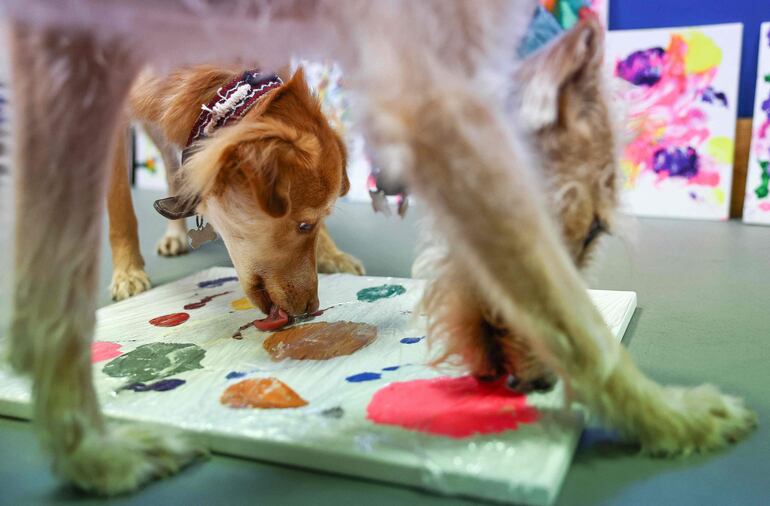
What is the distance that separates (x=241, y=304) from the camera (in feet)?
5.88

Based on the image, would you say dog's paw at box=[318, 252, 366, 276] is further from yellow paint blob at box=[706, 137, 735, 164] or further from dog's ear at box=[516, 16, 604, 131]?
yellow paint blob at box=[706, 137, 735, 164]

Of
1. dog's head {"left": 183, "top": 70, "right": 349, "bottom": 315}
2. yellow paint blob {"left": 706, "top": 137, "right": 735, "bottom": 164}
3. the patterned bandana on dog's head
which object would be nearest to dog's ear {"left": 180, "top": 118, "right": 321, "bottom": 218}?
dog's head {"left": 183, "top": 70, "right": 349, "bottom": 315}

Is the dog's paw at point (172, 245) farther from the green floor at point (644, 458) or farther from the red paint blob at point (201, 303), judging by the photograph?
the red paint blob at point (201, 303)

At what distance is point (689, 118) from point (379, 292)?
7.06ft

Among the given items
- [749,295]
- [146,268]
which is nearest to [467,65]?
[749,295]

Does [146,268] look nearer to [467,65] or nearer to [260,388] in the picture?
[260,388]

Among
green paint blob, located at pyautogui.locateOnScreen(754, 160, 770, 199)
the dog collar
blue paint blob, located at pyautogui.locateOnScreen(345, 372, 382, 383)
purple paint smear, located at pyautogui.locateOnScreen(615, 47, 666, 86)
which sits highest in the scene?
purple paint smear, located at pyautogui.locateOnScreen(615, 47, 666, 86)

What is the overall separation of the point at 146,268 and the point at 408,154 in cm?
185

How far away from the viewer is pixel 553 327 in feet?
2.71

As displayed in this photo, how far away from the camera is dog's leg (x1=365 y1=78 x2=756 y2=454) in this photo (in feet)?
2.56

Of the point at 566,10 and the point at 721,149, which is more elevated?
the point at 566,10

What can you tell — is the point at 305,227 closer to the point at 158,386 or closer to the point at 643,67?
the point at 158,386

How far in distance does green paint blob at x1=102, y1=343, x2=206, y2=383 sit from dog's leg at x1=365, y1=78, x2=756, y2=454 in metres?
0.70

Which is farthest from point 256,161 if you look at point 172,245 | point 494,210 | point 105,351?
point 172,245
